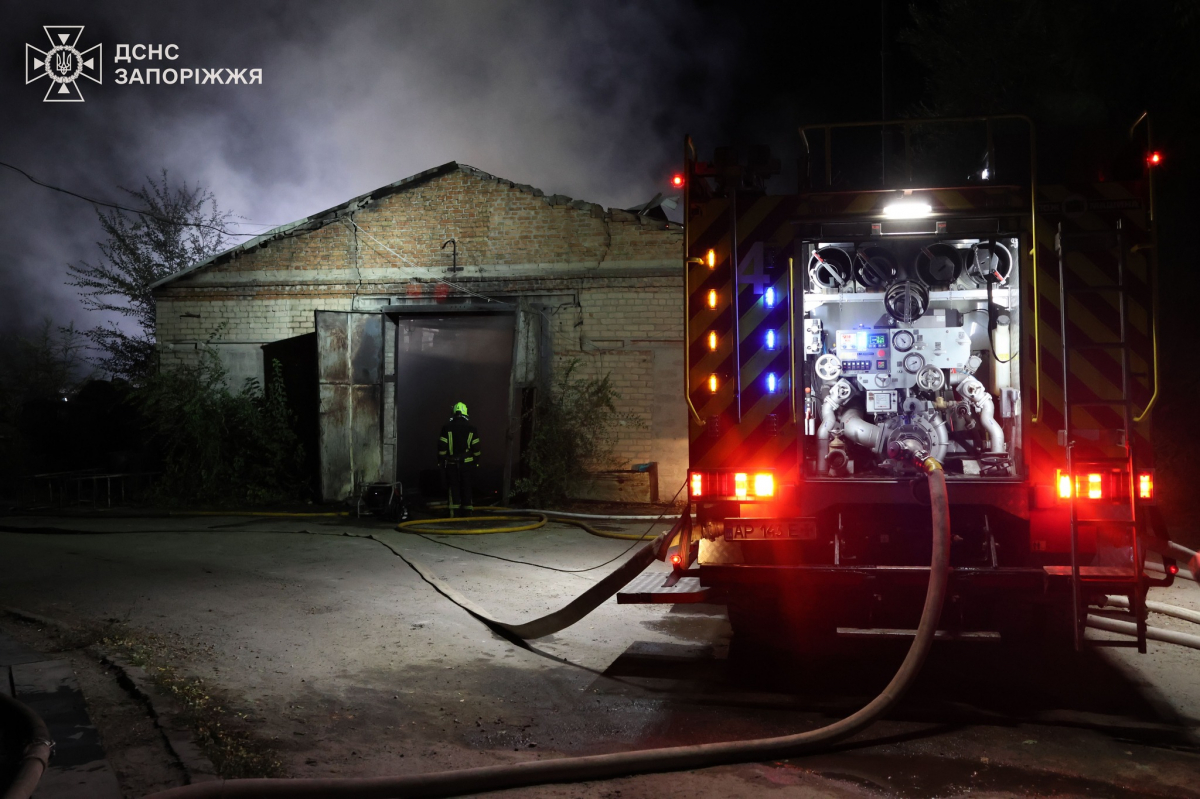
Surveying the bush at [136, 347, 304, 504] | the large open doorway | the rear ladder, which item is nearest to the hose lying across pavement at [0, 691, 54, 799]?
the rear ladder

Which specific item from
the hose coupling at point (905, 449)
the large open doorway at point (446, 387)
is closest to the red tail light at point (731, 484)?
the hose coupling at point (905, 449)

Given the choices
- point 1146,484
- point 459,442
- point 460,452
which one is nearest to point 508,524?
point 460,452

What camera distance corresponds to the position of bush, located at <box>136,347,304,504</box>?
13.8 meters

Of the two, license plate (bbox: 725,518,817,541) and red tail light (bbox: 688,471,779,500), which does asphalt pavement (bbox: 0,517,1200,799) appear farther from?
red tail light (bbox: 688,471,779,500)

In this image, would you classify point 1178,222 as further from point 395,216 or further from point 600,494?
point 395,216

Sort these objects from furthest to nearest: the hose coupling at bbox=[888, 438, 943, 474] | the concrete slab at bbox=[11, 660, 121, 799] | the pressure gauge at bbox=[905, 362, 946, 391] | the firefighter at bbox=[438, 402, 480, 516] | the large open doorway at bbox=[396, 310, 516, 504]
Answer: the large open doorway at bbox=[396, 310, 516, 504]
the firefighter at bbox=[438, 402, 480, 516]
the pressure gauge at bbox=[905, 362, 946, 391]
the hose coupling at bbox=[888, 438, 943, 474]
the concrete slab at bbox=[11, 660, 121, 799]

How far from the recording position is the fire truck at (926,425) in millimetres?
4551

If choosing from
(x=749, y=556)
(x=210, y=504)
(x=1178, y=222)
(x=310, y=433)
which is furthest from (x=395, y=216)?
(x=1178, y=222)

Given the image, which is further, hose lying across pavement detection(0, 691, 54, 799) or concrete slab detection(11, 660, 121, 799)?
concrete slab detection(11, 660, 121, 799)

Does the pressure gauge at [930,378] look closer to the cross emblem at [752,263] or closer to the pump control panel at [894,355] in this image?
the pump control panel at [894,355]

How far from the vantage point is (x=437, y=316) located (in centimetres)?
1459

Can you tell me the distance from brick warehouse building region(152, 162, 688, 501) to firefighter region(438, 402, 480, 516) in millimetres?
950

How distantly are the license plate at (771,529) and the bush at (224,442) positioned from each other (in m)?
10.6

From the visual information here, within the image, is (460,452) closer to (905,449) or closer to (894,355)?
(894,355)
